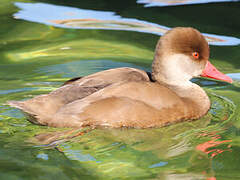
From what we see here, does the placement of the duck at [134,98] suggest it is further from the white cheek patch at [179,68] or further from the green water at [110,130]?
the green water at [110,130]

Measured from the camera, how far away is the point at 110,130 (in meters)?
4.72

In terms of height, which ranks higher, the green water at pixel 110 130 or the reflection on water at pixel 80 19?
the reflection on water at pixel 80 19

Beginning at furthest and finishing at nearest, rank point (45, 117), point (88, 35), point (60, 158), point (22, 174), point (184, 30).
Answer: point (88, 35) < point (184, 30) < point (45, 117) < point (60, 158) < point (22, 174)

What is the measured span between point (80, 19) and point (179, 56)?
3912mm

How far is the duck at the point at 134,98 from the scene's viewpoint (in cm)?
464

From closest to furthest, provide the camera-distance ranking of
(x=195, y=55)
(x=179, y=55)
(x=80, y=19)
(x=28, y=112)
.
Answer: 1. (x=28, y=112)
2. (x=179, y=55)
3. (x=195, y=55)
4. (x=80, y=19)

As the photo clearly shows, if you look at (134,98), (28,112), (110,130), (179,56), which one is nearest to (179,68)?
(179,56)

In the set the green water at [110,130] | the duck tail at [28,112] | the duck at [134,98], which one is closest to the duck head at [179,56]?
the duck at [134,98]

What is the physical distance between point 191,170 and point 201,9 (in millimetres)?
5358

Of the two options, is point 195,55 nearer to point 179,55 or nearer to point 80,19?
point 179,55

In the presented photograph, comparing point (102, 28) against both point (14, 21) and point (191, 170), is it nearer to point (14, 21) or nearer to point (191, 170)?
point (14, 21)

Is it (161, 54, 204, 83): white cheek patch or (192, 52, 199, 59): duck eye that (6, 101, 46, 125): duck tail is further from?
(192, 52, 199, 59): duck eye

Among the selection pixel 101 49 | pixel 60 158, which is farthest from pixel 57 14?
pixel 60 158

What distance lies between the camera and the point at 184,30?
16.3 ft
